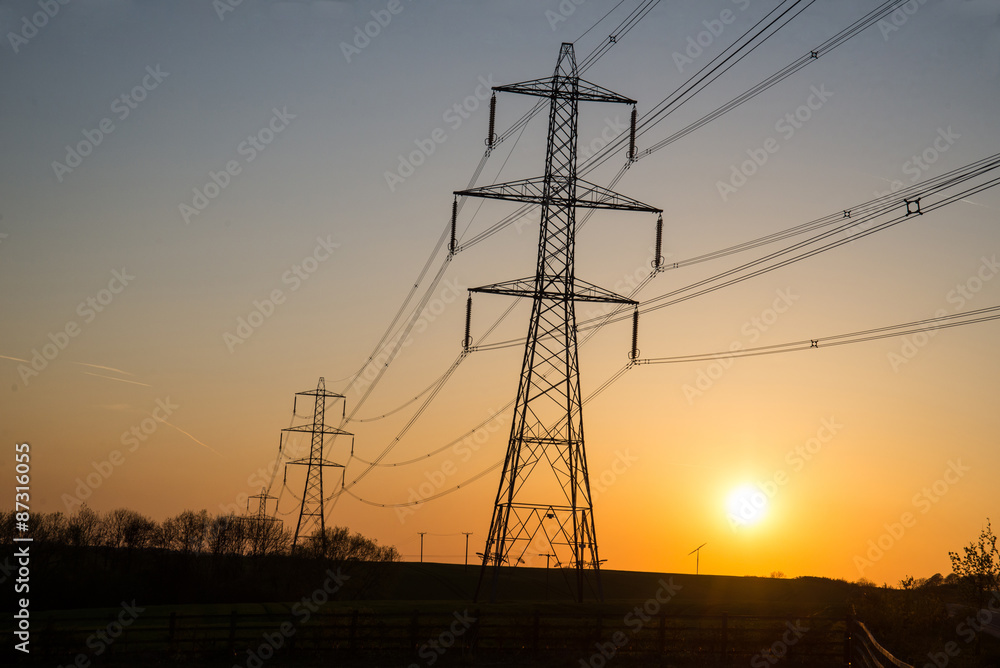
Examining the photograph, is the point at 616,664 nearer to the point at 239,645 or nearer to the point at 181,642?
the point at 239,645

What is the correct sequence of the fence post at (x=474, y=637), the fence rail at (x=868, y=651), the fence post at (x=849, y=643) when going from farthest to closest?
the fence post at (x=474, y=637), the fence post at (x=849, y=643), the fence rail at (x=868, y=651)

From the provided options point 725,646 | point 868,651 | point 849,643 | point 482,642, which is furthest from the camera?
point 482,642

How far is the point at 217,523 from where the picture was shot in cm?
12688

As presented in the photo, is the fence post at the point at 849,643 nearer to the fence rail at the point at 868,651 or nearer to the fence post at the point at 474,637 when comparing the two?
the fence rail at the point at 868,651

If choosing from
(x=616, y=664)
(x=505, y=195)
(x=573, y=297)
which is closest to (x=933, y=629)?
(x=616, y=664)

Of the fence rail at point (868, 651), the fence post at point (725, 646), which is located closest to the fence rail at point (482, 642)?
the fence post at point (725, 646)

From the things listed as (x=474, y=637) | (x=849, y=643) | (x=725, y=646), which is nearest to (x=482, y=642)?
(x=474, y=637)

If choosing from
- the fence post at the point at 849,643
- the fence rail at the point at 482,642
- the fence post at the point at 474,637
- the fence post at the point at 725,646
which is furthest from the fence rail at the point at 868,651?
the fence post at the point at 474,637

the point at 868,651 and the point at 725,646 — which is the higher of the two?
the point at 725,646

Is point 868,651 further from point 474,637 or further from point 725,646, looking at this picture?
point 474,637

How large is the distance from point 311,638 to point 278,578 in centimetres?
6771

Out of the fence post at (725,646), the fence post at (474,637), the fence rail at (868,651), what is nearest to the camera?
the fence rail at (868,651)

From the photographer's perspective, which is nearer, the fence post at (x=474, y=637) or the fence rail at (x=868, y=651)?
the fence rail at (x=868, y=651)

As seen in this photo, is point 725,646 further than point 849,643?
Yes
